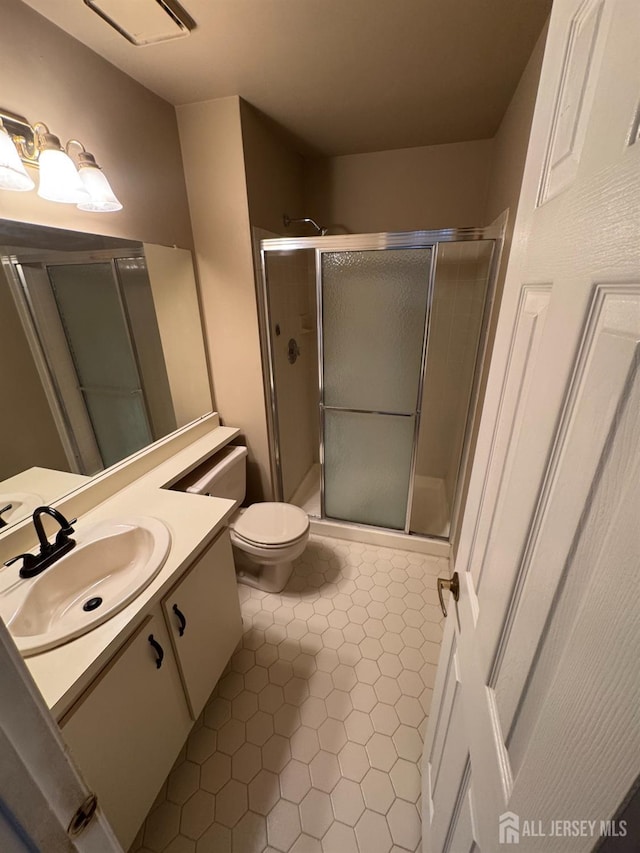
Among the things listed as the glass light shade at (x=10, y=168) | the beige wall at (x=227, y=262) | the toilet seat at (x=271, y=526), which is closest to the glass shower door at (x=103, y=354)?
the glass light shade at (x=10, y=168)

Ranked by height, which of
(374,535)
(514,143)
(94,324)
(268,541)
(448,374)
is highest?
(514,143)

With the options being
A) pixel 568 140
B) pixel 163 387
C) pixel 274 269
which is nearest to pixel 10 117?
pixel 163 387

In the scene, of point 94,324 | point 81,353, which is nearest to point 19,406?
point 81,353

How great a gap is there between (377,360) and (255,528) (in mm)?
1155

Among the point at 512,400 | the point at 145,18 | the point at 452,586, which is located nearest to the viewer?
the point at 512,400

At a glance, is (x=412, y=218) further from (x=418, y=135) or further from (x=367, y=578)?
(x=367, y=578)

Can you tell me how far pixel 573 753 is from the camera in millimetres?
305

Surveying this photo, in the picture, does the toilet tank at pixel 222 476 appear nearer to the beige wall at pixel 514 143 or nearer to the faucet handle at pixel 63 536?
the faucet handle at pixel 63 536

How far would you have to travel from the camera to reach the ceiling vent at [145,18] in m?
1.00

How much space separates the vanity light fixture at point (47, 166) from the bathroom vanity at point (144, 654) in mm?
999

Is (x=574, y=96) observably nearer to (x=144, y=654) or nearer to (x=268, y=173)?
(x=144, y=654)

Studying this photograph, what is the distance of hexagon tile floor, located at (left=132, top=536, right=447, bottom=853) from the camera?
1.08 metres

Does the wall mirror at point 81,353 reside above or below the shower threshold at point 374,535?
above

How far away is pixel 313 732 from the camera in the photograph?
1.31m
